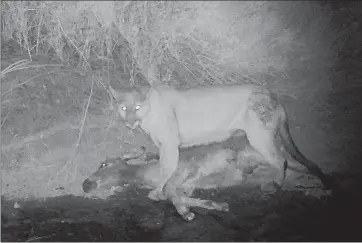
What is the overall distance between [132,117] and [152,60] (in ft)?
0.91

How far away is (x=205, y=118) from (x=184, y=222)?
0.47m

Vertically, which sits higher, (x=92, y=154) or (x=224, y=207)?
(x=92, y=154)

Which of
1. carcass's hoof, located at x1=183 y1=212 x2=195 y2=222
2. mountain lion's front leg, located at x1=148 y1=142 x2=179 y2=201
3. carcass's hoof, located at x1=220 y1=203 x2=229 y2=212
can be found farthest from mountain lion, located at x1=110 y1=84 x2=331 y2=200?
carcass's hoof, located at x1=220 y1=203 x2=229 y2=212

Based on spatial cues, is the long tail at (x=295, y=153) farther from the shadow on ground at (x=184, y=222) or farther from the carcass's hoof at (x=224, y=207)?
the carcass's hoof at (x=224, y=207)

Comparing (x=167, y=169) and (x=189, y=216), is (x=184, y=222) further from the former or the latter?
(x=167, y=169)

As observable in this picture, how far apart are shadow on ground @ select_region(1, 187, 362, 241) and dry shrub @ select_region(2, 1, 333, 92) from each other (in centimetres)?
55

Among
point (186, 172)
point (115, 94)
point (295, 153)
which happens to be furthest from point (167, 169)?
point (295, 153)

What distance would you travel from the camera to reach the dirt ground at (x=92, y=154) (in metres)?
2.11

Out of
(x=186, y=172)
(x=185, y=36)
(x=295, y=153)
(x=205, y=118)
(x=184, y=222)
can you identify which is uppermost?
(x=185, y=36)

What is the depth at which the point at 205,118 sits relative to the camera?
2.10 metres

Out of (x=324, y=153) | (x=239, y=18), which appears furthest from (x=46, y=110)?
(x=324, y=153)

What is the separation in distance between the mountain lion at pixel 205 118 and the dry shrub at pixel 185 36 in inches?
2.7

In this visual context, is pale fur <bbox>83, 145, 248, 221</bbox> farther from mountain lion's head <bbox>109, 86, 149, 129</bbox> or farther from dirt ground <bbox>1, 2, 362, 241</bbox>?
mountain lion's head <bbox>109, 86, 149, 129</bbox>

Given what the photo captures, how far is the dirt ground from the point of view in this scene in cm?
211
